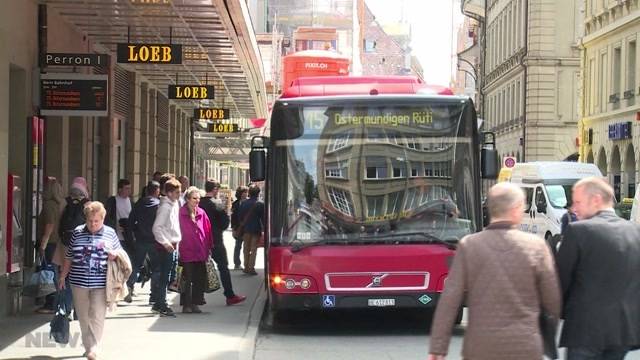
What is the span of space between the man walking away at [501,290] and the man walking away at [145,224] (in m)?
8.43

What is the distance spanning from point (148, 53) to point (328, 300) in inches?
275

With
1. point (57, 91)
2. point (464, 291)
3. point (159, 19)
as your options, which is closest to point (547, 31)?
point (159, 19)

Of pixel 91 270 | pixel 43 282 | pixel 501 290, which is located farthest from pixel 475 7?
pixel 501 290

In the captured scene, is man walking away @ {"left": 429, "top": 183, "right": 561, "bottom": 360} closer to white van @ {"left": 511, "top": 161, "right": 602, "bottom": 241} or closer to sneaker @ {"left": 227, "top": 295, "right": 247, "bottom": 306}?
sneaker @ {"left": 227, "top": 295, "right": 247, "bottom": 306}

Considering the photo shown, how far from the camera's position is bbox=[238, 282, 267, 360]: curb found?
33.9ft

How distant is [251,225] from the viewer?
19484mm

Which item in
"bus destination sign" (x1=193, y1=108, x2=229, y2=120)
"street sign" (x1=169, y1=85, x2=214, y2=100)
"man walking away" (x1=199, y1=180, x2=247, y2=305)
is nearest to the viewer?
"man walking away" (x1=199, y1=180, x2=247, y2=305)

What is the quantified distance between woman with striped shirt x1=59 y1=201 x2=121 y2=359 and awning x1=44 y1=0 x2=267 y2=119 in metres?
6.77

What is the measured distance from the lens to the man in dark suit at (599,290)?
571 cm

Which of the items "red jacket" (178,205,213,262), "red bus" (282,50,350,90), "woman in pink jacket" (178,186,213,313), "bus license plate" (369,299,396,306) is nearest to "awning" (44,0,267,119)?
"woman in pink jacket" (178,186,213,313)

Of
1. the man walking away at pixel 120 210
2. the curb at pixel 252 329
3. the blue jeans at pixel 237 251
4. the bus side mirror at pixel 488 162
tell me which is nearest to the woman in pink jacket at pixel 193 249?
the curb at pixel 252 329

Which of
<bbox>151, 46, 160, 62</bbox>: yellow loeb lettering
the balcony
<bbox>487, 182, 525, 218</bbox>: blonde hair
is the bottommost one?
<bbox>487, 182, 525, 218</bbox>: blonde hair

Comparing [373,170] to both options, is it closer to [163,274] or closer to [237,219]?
[163,274]

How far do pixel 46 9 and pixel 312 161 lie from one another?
17.3ft
